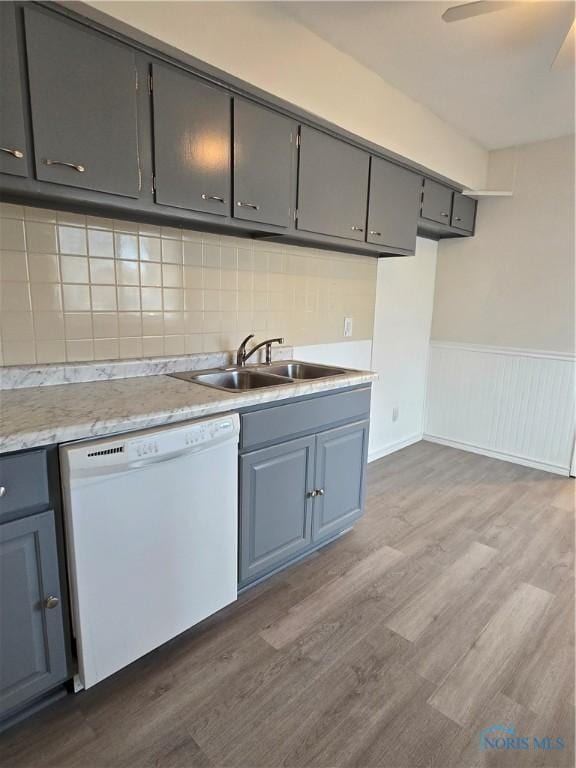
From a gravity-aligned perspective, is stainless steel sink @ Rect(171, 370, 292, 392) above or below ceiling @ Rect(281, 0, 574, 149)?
below

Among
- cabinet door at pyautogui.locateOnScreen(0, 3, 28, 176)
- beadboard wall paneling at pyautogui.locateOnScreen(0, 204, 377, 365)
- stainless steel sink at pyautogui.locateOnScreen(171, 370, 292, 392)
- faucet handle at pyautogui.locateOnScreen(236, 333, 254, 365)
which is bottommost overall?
stainless steel sink at pyautogui.locateOnScreen(171, 370, 292, 392)

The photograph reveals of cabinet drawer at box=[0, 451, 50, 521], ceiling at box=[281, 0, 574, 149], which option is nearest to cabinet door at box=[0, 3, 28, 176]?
cabinet drawer at box=[0, 451, 50, 521]

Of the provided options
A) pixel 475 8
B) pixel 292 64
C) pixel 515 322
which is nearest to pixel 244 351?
pixel 292 64

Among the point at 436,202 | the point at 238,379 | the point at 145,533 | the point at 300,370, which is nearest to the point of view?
the point at 145,533

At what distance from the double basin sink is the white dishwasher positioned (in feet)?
1.47

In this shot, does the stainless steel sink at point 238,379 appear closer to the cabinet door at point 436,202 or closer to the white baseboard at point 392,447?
the white baseboard at point 392,447

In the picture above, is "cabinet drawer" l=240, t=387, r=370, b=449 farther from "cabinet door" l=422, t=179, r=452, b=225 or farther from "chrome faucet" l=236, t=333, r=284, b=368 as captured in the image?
"cabinet door" l=422, t=179, r=452, b=225

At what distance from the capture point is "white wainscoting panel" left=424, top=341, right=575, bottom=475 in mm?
3338

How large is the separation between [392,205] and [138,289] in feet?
5.55

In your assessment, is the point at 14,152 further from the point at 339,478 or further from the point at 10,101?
the point at 339,478

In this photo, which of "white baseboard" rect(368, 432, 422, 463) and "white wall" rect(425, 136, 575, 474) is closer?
"white wall" rect(425, 136, 575, 474)

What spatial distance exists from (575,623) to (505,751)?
78 cm

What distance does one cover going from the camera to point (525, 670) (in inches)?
61.9

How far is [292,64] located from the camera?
1.88m
